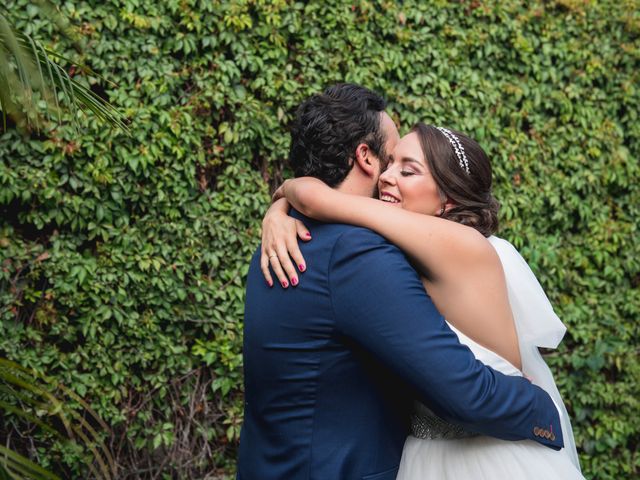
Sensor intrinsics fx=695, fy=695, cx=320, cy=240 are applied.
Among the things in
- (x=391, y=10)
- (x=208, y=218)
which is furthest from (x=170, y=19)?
(x=391, y=10)

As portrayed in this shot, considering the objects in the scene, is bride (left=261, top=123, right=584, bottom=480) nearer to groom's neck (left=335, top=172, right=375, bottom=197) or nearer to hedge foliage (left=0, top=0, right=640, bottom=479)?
groom's neck (left=335, top=172, right=375, bottom=197)

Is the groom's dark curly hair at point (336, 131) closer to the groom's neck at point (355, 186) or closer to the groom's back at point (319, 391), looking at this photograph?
the groom's neck at point (355, 186)

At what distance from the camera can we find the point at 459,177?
2.33 metres

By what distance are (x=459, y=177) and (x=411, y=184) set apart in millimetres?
167

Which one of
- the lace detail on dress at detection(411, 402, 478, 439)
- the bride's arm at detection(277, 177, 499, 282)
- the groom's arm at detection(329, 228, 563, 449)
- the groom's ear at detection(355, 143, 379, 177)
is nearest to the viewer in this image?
the groom's arm at detection(329, 228, 563, 449)

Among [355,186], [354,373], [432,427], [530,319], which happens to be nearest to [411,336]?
A: [354,373]

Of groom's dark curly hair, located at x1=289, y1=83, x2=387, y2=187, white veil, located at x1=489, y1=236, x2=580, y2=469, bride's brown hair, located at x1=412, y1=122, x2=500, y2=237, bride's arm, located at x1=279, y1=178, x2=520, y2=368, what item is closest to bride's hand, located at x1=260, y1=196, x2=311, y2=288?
bride's arm, located at x1=279, y1=178, x2=520, y2=368

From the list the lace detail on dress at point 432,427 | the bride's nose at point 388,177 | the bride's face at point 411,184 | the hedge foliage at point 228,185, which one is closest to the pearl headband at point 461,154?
the bride's face at point 411,184

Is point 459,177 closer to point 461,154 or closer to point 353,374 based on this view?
point 461,154

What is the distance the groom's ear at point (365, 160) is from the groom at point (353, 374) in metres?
0.37

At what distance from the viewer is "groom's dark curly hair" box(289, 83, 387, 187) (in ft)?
7.67

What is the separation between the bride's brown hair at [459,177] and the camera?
232 cm

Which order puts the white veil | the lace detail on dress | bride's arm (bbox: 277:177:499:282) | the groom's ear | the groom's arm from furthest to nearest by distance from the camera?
the groom's ear
the white veil
the lace detail on dress
bride's arm (bbox: 277:177:499:282)
the groom's arm

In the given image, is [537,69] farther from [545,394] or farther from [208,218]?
[545,394]
